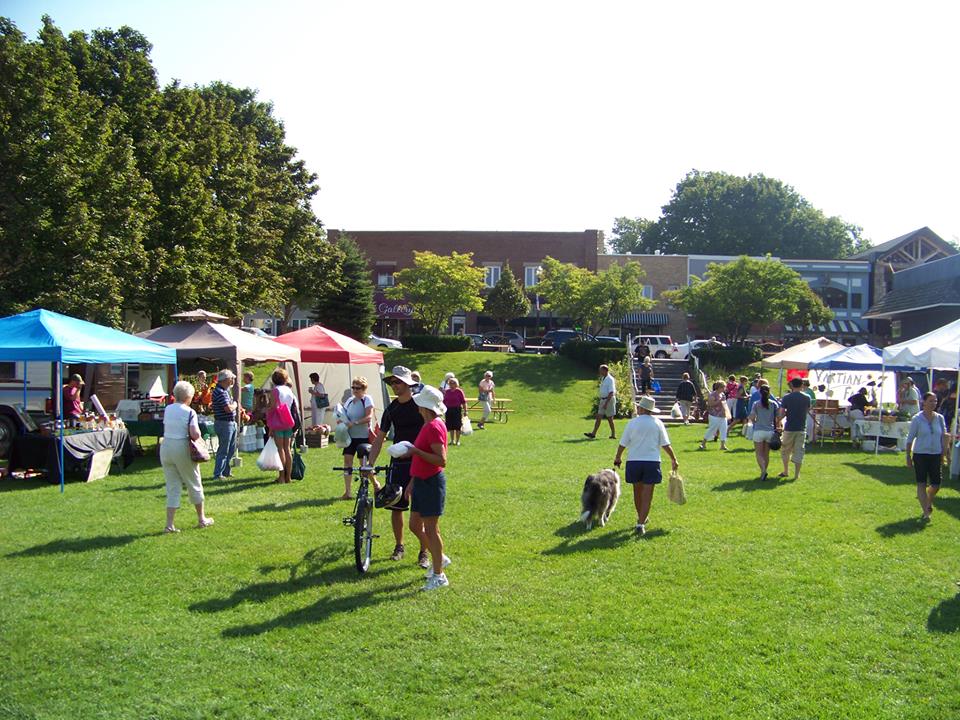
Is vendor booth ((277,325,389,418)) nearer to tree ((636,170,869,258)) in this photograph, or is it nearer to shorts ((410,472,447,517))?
shorts ((410,472,447,517))

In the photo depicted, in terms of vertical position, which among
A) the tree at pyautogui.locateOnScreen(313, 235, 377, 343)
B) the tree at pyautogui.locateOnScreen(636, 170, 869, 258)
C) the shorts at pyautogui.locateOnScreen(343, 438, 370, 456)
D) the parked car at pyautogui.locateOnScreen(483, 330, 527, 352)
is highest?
the tree at pyautogui.locateOnScreen(636, 170, 869, 258)

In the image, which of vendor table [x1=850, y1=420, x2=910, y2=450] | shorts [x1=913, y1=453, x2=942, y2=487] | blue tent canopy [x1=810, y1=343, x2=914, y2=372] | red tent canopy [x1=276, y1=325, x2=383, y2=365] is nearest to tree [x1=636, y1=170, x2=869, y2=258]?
blue tent canopy [x1=810, y1=343, x2=914, y2=372]

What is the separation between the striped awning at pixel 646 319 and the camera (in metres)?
54.2

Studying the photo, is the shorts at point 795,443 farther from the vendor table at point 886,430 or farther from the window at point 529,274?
the window at point 529,274

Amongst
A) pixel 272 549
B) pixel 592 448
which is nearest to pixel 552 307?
pixel 592 448

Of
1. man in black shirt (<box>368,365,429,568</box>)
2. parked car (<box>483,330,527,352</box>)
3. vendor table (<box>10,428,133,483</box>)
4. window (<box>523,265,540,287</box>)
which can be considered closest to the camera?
man in black shirt (<box>368,365,429,568</box>)

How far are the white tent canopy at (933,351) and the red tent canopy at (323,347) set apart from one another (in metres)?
11.1

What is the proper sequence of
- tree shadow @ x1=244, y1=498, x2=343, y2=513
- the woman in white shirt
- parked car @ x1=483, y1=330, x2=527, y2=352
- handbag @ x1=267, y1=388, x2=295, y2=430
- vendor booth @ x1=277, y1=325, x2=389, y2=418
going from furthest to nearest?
parked car @ x1=483, y1=330, x2=527, y2=352 < vendor booth @ x1=277, y1=325, x2=389, y2=418 < handbag @ x1=267, y1=388, x2=295, y2=430 < tree shadow @ x1=244, y1=498, x2=343, y2=513 < the woman in white shirt

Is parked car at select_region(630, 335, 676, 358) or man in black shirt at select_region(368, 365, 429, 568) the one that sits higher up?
parked car at select_region(630, 335, 676, 358)

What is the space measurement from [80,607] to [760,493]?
28.9 feet

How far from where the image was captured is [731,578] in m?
6.98

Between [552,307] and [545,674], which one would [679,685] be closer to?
[545,674]

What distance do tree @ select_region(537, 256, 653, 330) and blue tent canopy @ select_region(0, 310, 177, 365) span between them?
89.2ft

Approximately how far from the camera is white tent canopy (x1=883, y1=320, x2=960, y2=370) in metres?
13.9
